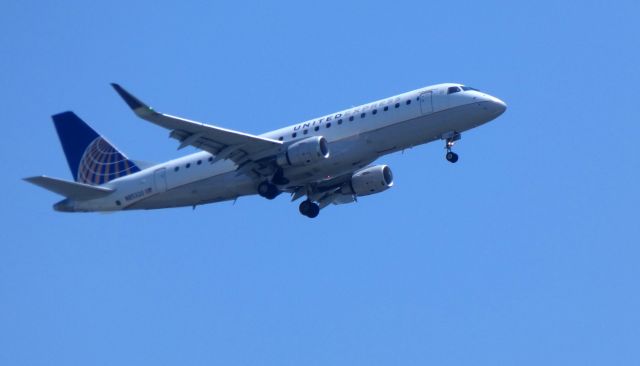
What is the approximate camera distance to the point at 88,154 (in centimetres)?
6003

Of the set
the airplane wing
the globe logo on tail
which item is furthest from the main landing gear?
the globe logo on tail

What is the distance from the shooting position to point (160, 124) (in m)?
50.2

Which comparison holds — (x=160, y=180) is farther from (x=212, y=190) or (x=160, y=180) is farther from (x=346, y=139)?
(x=346, y=139)

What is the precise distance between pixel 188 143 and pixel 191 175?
3.86m

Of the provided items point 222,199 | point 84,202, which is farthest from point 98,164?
point 222,199

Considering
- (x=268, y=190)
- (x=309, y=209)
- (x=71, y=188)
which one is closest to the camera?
(x=268, y=190)

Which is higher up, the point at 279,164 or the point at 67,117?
the point at 67,117

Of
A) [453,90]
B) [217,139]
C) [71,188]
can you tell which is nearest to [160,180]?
[71,188]

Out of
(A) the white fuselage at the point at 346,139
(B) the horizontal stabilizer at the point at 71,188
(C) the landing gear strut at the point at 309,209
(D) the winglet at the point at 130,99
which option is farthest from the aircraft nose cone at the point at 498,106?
(B) the horizontal stabilizer at the point at 71,188

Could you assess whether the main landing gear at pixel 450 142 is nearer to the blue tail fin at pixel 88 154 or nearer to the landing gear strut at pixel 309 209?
the landing gear strut at pixel 309 209

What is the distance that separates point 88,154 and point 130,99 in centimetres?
1266

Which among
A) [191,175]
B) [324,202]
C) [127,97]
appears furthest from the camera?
[324,202]

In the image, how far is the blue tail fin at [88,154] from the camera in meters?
58.4

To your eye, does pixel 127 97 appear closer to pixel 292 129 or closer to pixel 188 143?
pixel 188 143
